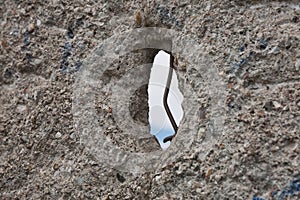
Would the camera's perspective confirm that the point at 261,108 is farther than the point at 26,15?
No

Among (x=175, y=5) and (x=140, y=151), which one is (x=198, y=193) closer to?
(x=140, y=151)

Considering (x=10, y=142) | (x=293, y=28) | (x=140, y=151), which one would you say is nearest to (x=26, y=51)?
(x=10, y=142)

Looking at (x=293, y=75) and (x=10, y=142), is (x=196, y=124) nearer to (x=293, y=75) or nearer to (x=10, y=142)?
(x=293, y=75)

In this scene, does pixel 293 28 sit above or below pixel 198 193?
above

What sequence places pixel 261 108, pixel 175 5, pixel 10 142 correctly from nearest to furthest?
pixel 261 108 < pixel 175 5 < pixel 10 142

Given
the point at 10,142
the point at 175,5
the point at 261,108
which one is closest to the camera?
the point at 261,108

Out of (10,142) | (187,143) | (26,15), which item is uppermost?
(26,15)
